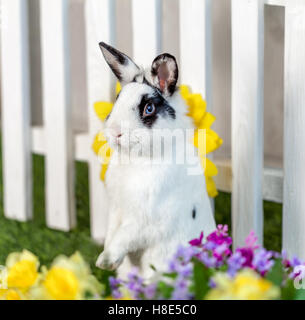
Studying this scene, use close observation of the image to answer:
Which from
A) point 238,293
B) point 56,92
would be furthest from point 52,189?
point 238,293

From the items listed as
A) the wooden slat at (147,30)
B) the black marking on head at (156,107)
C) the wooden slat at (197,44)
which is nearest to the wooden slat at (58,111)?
the wooden slat at (147,30)

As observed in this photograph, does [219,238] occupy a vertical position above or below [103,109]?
below

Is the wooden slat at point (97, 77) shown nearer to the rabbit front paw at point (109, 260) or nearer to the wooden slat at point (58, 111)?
the wooden slat at point (58, 111)

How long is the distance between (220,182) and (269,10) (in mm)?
800

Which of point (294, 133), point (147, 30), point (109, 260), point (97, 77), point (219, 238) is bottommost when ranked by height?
point (109, 260)

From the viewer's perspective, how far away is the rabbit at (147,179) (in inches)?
49.6

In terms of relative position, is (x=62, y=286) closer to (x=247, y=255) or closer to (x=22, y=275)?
(x=22, y=275)

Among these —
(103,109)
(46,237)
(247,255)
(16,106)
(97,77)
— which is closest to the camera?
(247,255)

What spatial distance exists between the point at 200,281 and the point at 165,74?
1.91 ft

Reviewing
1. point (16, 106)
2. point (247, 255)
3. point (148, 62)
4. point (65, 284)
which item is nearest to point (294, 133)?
point (148, 62)

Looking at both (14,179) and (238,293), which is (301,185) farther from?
(14,179)

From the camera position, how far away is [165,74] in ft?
4.25

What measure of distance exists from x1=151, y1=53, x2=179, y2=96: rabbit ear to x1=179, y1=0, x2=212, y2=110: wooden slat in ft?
1.02

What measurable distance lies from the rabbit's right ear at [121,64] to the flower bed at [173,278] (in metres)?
0.51
